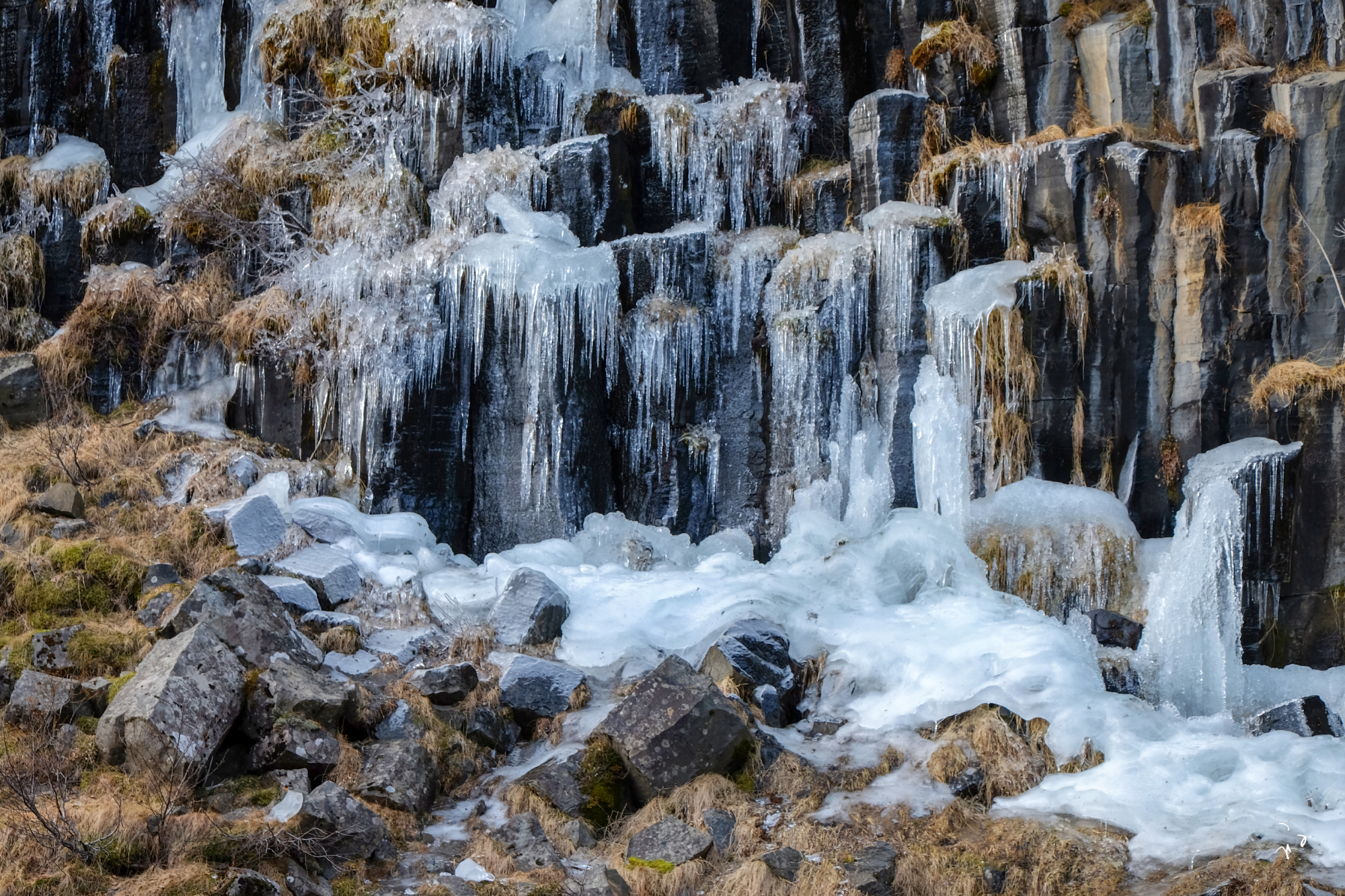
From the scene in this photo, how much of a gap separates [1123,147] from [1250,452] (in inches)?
129

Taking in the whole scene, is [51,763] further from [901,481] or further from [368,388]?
[901,481]

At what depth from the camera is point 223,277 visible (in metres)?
14.0

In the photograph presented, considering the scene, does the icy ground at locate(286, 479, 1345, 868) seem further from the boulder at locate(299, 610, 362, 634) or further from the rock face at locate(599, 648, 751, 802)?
the rock face at locate(599, 648, 751, 802)

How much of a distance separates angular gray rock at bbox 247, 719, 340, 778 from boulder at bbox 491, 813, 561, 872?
112 centimetres

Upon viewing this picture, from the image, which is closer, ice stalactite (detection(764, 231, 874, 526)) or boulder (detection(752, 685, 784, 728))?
boulder (detection(752, 685, 784, 728))

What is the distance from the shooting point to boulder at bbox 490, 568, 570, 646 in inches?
369

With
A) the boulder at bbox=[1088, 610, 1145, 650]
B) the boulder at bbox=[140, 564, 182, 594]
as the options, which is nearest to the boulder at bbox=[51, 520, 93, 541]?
the boulder at bbox=[140, 564, 182, 594]

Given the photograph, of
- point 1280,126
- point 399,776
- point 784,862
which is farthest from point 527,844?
point 1280,126

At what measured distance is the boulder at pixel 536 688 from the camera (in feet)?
27.0

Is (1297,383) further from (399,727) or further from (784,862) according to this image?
(399,727)

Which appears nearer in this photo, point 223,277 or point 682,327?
point 682,327

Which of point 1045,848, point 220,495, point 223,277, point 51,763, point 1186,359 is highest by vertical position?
point 223,277

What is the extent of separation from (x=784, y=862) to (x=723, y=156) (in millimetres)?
A: 9509

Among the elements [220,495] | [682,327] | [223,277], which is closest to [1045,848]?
[682,327]
